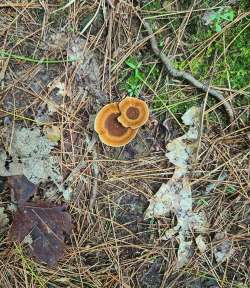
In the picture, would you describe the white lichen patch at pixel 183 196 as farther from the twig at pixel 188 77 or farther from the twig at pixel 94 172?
the twig at pixel 94 172

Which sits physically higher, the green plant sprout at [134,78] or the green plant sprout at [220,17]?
the green plant sprout at [220,17]

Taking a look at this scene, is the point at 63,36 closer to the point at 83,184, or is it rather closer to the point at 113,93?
the point at 113,93

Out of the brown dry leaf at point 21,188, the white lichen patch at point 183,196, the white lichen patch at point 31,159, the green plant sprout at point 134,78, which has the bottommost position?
the white lichen patch at point 183,196

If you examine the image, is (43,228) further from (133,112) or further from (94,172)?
(133,112)

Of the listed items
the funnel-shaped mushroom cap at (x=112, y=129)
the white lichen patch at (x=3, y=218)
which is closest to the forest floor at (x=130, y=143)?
the white lichen patch at (x=3, y=218)

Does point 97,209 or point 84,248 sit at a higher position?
point 97,209

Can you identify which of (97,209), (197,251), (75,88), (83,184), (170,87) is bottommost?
(197,251)

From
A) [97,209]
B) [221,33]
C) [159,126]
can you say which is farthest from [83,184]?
[221,33]
